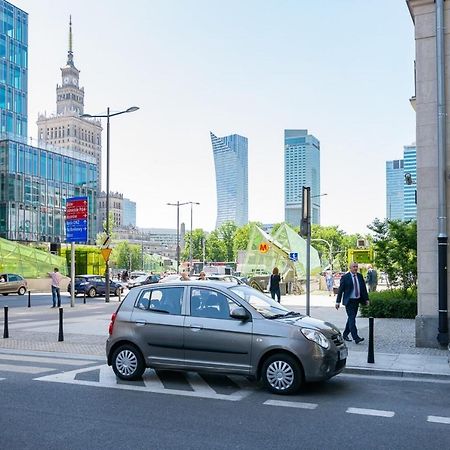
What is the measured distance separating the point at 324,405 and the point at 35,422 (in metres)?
3.60

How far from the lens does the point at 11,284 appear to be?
40.6 metres

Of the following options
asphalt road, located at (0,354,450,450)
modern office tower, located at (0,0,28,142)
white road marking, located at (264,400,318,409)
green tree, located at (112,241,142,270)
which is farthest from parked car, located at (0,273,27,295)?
green tree, located at (112,241,142,270)

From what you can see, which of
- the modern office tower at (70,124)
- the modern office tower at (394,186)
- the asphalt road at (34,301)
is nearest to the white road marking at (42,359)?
the asphalt road at (34,301)

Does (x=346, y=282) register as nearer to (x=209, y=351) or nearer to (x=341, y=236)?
(x=209, y=351)

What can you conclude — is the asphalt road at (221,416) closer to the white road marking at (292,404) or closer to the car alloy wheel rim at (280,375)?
the white road marking at (292,404)

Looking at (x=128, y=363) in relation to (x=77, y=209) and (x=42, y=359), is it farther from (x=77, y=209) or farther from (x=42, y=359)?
(x=77, y=209)

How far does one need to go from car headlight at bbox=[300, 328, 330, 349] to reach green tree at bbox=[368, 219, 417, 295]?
12.3m

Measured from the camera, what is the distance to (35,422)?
22.5 ft

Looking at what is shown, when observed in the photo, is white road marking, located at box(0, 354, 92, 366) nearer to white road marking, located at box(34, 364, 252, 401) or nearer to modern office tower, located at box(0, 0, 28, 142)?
white road marking, located at box(34, 364, 252, 401)

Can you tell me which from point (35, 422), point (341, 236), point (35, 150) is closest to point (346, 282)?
point (35, 422)

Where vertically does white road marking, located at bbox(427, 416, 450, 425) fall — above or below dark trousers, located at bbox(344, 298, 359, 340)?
below

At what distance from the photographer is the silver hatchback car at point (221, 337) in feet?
27.3

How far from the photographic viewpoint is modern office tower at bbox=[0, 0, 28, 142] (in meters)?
76.8

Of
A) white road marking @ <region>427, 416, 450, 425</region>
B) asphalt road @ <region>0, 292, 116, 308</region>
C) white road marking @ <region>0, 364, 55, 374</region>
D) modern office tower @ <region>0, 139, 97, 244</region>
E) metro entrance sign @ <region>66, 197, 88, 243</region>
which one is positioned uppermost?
modern office tower @ <region>0, 139, 97, 244</region>
